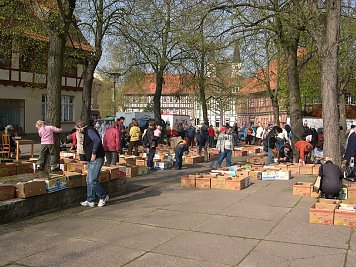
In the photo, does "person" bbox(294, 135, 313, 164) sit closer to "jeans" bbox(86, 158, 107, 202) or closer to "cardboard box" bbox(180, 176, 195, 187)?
"cardboard box" bbox(180, 176, 195, 187)

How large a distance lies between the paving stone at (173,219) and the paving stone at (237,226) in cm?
20

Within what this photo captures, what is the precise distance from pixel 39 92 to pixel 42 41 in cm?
1320

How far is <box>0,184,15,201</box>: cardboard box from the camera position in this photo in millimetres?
7758

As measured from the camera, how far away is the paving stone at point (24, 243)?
5.94 metres


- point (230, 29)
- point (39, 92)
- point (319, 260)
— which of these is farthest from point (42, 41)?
point (319, 260)

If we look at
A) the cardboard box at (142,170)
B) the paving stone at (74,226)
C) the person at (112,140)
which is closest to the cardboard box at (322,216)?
the paving stone at (74,226)

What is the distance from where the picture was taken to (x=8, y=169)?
12047 mm

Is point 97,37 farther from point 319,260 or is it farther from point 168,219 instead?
point 319,260

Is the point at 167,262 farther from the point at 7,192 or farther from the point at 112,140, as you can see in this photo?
the point at 112,140

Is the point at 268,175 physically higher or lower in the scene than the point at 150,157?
lower

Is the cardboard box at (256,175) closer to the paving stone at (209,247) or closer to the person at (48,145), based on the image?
the person at (48,145)

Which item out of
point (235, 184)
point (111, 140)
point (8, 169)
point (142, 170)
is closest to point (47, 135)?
point (8, 169)

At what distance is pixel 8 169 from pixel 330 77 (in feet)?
28.5

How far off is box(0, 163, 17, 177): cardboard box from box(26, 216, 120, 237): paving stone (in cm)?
462
